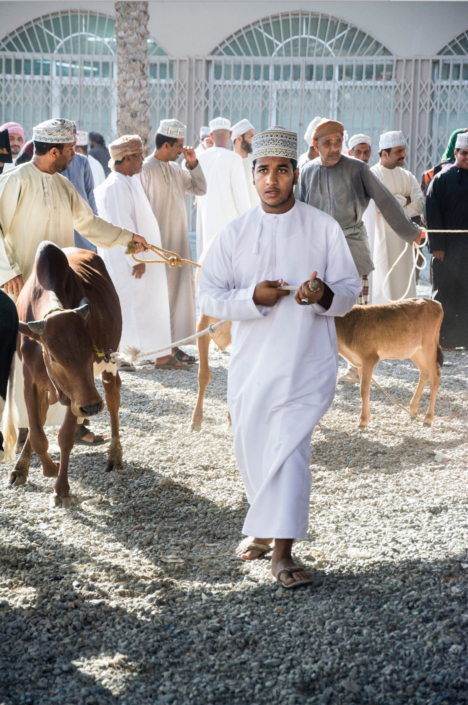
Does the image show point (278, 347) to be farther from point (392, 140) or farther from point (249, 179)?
point (249, 179)

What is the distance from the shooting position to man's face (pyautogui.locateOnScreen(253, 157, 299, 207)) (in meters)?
3.49

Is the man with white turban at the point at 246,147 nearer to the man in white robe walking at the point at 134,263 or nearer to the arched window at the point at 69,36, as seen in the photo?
the man in white robe walking at the point at 134,263

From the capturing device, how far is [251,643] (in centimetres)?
287

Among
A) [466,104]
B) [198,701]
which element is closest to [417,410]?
[198,701]

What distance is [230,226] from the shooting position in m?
3.61

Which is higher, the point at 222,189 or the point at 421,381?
the point at 222,189

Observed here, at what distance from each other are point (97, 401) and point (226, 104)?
1315cm

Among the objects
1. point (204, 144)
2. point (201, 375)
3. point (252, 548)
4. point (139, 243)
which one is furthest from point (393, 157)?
point (252, 548)

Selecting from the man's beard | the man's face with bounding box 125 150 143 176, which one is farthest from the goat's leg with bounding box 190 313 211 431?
the man's beard

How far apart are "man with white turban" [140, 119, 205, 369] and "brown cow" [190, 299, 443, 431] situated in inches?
79.3

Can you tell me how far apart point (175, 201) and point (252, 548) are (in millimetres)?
4795

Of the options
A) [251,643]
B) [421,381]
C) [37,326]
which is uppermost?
[37,326]

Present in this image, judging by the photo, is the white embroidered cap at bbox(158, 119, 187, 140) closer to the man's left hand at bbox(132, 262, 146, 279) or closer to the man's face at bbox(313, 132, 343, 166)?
the man's left hand at bbox(132, 262, 146, 279)

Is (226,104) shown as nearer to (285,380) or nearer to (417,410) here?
(417,410)
